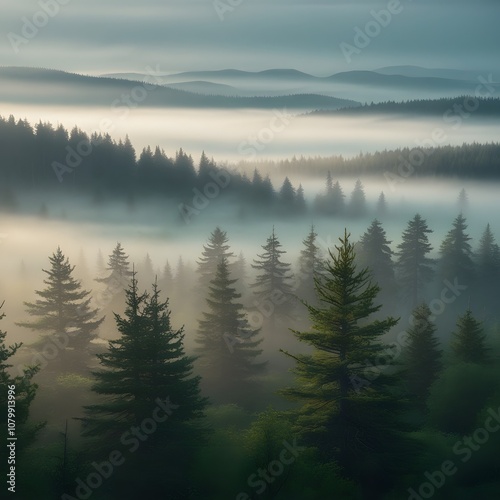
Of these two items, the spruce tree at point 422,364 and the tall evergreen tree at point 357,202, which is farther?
the tall evergreen tree at point 357,202

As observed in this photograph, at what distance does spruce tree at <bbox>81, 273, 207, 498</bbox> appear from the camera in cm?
3259

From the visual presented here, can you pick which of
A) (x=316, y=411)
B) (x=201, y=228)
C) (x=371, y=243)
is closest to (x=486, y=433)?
(x=316, y=411)

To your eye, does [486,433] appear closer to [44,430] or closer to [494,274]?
[44,430]

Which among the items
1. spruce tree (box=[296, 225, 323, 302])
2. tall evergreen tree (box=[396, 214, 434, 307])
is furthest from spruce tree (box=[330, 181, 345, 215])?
spruce tree (box=[296, 225, 323, 302])

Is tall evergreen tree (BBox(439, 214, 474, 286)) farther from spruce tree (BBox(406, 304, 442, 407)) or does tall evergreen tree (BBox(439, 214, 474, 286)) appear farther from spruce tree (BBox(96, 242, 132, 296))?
spruce tree (BBox(406, 304, 442, 407))

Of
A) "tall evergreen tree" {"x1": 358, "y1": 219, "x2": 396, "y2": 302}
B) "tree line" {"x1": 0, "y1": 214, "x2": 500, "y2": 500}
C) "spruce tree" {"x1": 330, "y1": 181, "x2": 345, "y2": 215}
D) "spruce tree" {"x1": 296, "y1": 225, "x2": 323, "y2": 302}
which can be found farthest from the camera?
"spruce tree" {"x1": 330, "y1": 181, "x2": 345, "y2": 215}

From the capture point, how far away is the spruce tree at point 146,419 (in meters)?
32.6

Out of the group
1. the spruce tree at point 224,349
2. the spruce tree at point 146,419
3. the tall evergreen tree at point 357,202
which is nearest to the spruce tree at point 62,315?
the spruce tree at point 224,349

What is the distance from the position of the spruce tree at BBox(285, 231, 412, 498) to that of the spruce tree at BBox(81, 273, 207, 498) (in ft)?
17.9

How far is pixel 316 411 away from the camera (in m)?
31.2

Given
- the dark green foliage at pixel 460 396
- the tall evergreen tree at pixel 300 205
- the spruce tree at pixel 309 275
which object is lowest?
the dark green foliage at pixel 460 396

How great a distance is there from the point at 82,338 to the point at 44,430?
1355cm

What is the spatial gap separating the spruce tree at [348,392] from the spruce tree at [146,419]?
5466mm

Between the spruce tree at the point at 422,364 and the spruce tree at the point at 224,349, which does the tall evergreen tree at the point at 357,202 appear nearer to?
the spruce tree at the point at 224,349
